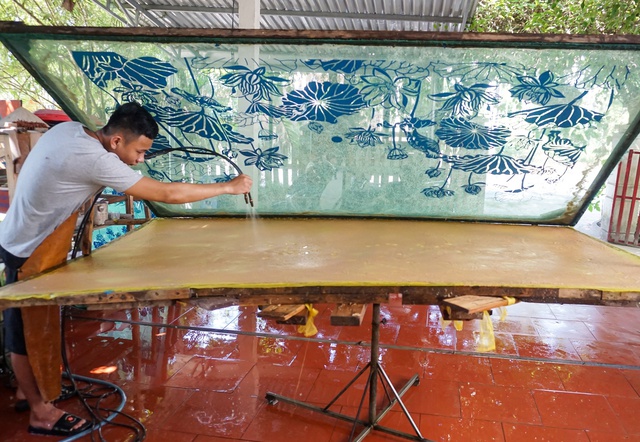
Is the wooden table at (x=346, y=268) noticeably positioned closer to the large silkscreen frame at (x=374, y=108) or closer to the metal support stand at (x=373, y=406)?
the metal support stand at (x=373, y=406)

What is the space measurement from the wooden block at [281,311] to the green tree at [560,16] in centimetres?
463

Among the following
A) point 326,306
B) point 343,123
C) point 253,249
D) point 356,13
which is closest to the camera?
point 253,249

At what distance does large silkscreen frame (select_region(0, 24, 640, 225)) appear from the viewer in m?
2.23

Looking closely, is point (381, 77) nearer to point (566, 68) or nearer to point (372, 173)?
point (372, 173)

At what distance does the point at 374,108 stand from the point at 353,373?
168 cm

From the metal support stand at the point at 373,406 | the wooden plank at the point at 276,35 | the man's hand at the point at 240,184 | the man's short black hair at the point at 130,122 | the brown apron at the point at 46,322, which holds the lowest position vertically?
the metal support stand at the point at 373,406

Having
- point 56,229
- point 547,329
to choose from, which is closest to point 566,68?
point 547,329

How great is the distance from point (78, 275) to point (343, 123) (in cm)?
156

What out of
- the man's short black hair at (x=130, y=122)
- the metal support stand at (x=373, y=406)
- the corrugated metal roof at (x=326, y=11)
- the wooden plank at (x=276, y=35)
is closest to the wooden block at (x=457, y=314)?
the metal support stand at (x=373, y=406)

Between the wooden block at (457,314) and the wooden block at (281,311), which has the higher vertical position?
the wooden block at (457,314)

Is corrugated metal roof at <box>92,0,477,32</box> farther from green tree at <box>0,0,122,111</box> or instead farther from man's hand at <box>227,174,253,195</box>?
man's hand at <box>227,174,253,195</box>

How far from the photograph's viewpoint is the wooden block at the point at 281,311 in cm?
173

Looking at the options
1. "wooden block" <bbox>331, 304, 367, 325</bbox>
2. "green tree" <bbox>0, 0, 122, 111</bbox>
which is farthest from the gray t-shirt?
"green tree" <bbox>0, 0, 122, 111</bbox>

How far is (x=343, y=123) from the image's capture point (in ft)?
8.48
